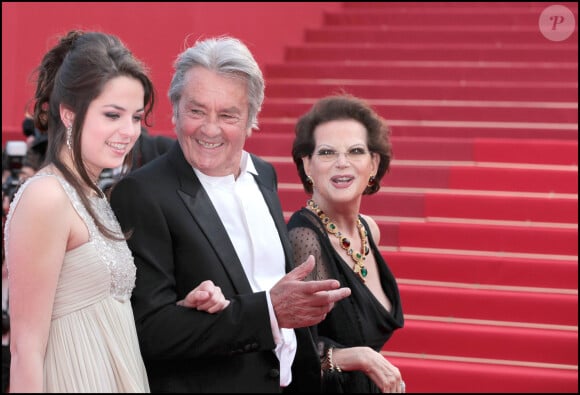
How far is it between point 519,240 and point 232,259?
348 cm

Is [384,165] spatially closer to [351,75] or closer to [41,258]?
[41,258]

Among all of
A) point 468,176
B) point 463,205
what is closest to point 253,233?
point 463,205

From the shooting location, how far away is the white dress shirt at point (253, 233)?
2.01 meters

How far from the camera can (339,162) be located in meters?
2.37

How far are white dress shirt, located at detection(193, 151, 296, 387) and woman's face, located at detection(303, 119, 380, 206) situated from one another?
289 millimetres

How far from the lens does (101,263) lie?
178cm

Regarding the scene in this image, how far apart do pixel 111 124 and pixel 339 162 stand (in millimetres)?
744

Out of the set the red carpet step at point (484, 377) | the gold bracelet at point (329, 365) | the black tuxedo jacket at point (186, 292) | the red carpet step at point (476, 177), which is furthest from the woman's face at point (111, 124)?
the red carpet step at point (476, 177)

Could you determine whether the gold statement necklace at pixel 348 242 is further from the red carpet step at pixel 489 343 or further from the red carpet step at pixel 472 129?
the red carpet step at pixel 472 129

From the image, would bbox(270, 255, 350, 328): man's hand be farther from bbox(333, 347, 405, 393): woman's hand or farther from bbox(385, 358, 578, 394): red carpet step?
bbox(385, 358, 578, 394): red carpet step

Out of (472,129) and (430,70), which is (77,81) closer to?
(472,129)

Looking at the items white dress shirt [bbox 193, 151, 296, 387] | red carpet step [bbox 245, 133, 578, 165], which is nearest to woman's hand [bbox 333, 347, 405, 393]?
white dress shirt [bbox 193, 151, 296, 387]

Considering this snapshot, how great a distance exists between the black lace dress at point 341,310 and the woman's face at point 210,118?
1.27 feet

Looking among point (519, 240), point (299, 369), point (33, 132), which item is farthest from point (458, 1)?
point (299, 369)
